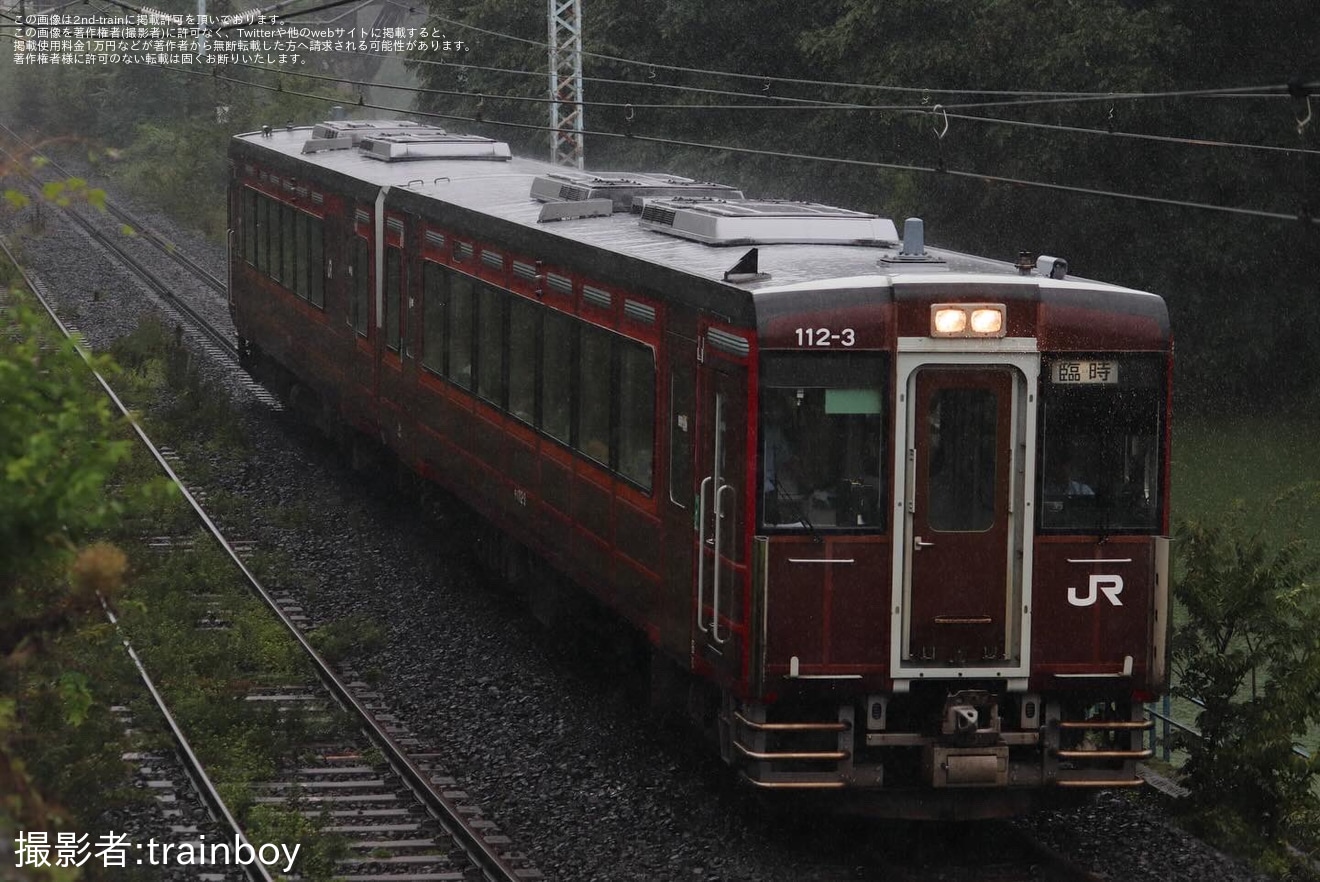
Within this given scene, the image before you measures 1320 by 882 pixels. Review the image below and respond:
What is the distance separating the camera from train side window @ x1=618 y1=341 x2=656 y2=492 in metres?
10.4

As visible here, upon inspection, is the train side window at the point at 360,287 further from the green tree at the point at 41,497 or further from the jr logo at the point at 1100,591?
the green tree at the point at 41,497

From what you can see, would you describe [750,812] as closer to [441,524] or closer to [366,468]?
[441,524]

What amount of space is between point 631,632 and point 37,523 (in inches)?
229

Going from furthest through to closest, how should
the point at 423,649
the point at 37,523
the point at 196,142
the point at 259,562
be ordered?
the point at 196,142 < the point at 259,562 < the point at 423,649 < the point at 37,523

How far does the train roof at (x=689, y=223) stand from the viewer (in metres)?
9.40

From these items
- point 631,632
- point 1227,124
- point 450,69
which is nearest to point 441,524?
point 631,632

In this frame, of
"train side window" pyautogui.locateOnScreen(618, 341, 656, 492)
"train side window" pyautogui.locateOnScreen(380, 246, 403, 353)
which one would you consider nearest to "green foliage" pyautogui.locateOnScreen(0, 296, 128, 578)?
"train side window" pyautogui.locateOnScreen(618, 341, 656, 492)

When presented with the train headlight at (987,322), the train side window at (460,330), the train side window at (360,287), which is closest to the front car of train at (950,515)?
the train headlight at (987,322)

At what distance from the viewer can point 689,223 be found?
11.2 meters

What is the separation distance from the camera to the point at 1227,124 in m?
25.3

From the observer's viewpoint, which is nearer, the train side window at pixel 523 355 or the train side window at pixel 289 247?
the train side window at pixel 523 355

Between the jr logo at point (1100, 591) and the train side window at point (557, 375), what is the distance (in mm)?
3766

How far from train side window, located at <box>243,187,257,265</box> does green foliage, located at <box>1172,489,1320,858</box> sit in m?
13.7

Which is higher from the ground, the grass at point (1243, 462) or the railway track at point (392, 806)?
the railway track at point (392, 806)
